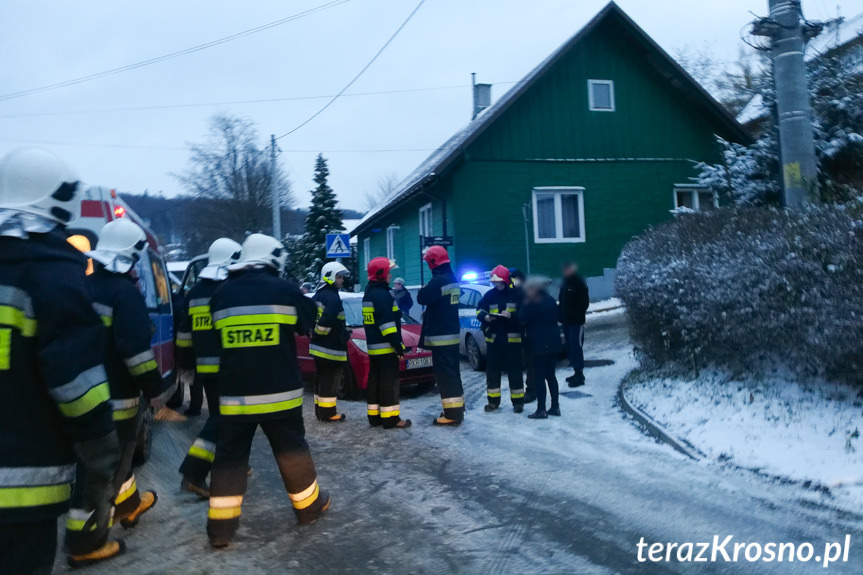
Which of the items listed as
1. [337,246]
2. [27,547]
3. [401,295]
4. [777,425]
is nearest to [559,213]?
[337,246]

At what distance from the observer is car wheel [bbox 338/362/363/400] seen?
1070 centimetres

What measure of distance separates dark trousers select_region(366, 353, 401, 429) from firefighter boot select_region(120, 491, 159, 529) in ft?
10.4

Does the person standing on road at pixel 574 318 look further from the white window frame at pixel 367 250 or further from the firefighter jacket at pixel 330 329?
the white window frame at pixel 367 250

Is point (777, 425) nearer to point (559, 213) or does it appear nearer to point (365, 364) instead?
point (365, 364)

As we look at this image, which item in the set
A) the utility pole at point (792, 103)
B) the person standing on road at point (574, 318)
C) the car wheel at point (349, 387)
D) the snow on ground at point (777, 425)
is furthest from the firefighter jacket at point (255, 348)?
the utility pole at point (792, 103)

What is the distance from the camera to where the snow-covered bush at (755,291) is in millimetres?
6301

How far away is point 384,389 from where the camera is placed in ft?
27.2

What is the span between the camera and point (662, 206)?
2169 cm

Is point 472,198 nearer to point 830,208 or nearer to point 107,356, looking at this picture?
point 830,208

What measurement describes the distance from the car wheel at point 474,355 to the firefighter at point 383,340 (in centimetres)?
433

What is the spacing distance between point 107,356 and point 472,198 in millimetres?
16063

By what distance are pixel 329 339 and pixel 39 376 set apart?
6.12 m

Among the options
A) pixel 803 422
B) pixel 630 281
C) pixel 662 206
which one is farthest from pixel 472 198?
pixel 803 422

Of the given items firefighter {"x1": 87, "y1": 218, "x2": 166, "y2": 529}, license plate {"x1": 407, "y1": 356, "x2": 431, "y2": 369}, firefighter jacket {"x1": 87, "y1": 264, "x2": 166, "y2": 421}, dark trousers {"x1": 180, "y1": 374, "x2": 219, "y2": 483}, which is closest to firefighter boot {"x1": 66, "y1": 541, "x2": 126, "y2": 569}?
firefighter {"x1": 87, "y1": 218, "x2": 166, "y2": 529}
